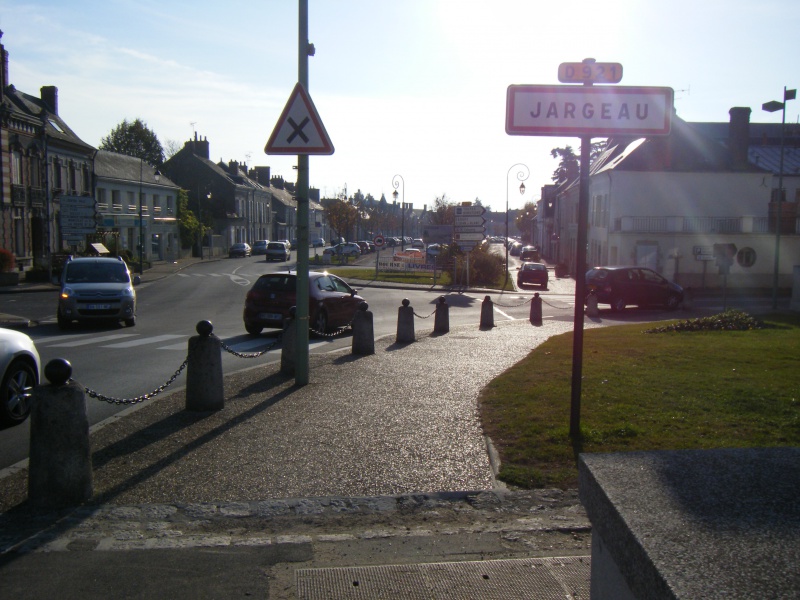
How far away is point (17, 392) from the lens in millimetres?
8133

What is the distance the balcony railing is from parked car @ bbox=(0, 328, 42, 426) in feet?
130

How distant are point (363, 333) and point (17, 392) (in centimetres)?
607

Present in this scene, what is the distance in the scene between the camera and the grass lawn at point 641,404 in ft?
20.8

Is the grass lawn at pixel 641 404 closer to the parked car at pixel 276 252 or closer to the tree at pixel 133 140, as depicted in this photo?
the parked car at pixel 276 252

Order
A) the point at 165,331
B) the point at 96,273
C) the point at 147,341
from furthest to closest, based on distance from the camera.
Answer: the point at 96,273, the point at 165,331, the point at 147,341

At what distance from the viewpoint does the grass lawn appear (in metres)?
6.35

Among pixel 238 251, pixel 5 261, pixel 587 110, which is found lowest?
pixel 5 261

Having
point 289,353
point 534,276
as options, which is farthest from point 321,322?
point 534,276

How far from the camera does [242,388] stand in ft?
31.7

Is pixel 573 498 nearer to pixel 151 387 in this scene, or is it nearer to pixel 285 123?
pixel 285 123

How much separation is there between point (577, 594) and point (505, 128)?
3.67m

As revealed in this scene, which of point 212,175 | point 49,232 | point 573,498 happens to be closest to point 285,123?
point 573,498

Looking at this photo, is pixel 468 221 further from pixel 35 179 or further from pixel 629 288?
pixel 35 179

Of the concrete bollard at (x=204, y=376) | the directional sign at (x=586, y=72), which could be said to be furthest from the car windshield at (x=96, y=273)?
the directional sign at (x=586, y=72)
